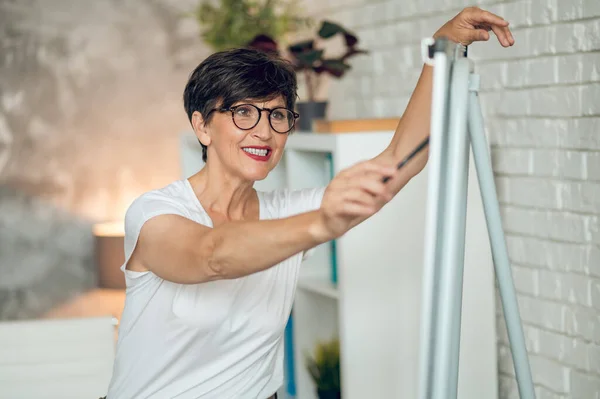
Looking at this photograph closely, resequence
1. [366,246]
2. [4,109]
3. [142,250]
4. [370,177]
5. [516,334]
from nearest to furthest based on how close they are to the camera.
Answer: [370,177] < [516,334] < [142,250] < [366,246] < [4,109]

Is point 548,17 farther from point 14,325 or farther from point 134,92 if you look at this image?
point 134,92

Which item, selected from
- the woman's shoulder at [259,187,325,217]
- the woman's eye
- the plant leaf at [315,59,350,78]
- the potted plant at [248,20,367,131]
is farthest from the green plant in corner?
the woman's eye

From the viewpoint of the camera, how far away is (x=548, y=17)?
7.66 ft

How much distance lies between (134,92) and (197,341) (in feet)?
10.8

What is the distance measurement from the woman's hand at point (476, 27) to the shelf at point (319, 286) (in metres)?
1.09

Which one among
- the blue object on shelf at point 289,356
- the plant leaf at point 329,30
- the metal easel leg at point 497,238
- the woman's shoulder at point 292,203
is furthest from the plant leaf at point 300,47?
the metal easel leg at point 497,238

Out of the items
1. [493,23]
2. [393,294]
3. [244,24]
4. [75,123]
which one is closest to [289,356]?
[393,294]

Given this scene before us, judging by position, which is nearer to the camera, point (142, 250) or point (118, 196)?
point (142, 250)

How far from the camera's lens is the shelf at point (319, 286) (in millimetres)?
2650

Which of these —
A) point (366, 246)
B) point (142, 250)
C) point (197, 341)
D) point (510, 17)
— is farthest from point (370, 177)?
point (510, 17)

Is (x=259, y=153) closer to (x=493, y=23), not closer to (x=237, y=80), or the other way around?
(x=237, y=80)

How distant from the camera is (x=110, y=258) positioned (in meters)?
4.43

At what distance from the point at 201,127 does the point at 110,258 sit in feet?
8.72

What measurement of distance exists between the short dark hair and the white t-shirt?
202 mm
